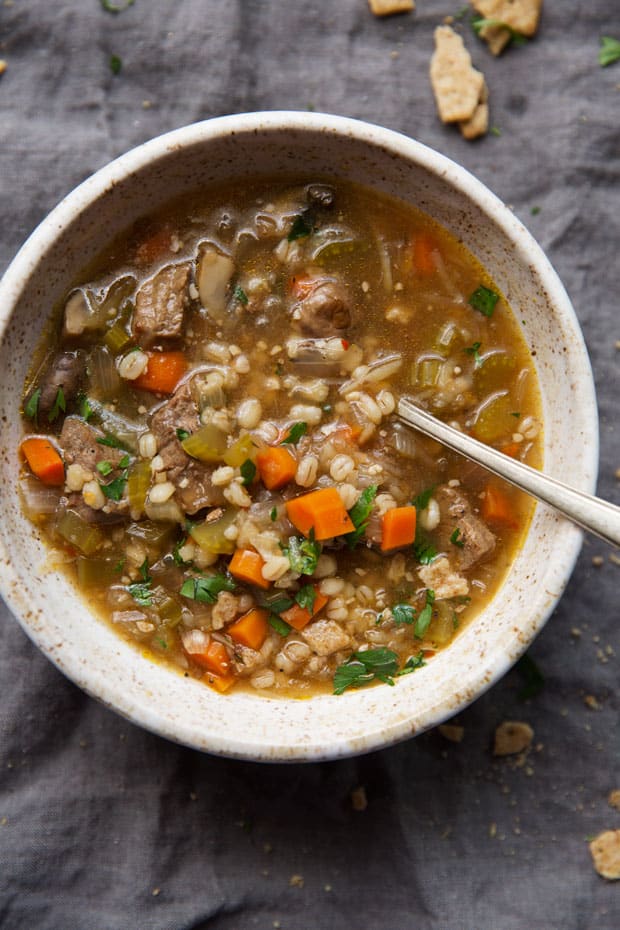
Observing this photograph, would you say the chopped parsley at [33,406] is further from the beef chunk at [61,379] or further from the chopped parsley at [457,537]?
the chopped parsley at [457,537]

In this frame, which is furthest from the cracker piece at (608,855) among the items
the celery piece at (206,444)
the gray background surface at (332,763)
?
the celery piece at (206,444)

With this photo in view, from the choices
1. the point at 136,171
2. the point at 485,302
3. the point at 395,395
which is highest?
the point at 136,171

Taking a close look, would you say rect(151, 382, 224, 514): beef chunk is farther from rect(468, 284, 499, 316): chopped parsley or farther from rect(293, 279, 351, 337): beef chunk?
rect(468, 284, 499, 316): chopped parsley

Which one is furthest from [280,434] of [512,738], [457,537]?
[512,738]

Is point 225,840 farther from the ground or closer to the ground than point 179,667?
closer to the ground

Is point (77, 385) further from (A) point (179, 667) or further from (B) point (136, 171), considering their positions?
(A) point (179, 667)

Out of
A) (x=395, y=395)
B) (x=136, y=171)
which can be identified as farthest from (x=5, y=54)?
(x=395, y=395)

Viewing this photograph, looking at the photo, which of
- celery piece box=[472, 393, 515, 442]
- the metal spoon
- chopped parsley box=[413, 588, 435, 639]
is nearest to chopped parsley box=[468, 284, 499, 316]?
celery piece box=[472, 393, 515, 442]

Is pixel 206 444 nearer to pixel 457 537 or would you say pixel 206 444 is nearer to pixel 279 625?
pixel 279 625
